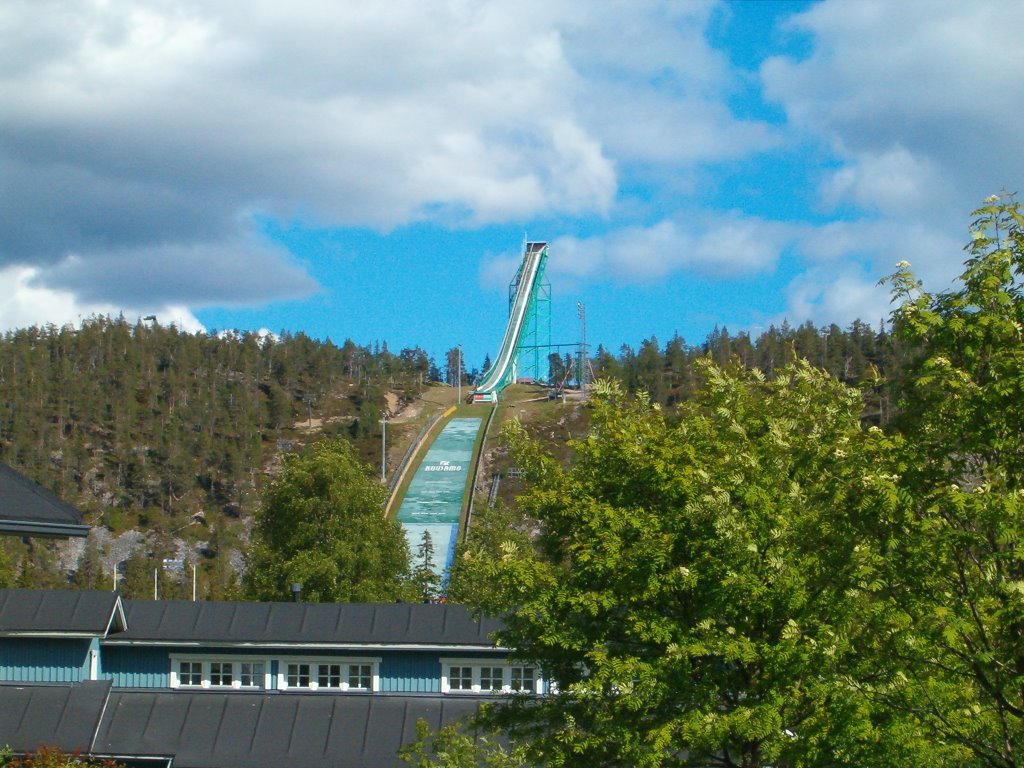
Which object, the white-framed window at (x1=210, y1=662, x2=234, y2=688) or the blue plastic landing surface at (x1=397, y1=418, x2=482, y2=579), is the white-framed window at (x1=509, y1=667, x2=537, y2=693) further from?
the blue plastic landing surface at (x1=397, y1=418, x2=482, y2=579)

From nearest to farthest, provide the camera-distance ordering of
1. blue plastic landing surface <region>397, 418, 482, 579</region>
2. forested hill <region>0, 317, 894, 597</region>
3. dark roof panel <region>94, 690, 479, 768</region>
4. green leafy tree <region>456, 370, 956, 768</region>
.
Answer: green leafy tree <region>456, 370, 956, 768</region>
dark roof panel <region>94, 690, 479, 768</region>
blue plastic landing surface <region>397, 418, 482, 579</region>
forested hill <region>0, 317, 894, 597</region>

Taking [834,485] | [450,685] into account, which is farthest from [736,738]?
[450,685]

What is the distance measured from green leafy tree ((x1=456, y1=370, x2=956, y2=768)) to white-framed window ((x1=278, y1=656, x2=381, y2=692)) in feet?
32.1

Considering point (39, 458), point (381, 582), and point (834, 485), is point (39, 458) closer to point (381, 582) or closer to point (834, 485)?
point (381, 582)

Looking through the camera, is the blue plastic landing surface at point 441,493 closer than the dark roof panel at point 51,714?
No

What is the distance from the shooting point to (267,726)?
26031mm

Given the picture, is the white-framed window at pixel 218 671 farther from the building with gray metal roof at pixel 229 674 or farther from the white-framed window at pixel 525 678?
the white-framed window at pixel 525 678

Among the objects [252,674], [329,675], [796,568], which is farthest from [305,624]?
[796,568]

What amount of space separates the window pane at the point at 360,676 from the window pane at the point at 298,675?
1.07 meters

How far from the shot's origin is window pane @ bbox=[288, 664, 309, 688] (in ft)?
90.5

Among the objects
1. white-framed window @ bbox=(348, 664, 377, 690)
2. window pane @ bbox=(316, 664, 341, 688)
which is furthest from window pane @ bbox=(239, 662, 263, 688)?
white-framed window @ bbox=(348, 664, 377, 690)

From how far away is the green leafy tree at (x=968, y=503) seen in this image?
30.1ft

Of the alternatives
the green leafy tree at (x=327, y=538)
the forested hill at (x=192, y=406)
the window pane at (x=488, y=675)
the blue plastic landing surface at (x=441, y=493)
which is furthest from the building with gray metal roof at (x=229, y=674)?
the forested hill at (x=192, y=406)

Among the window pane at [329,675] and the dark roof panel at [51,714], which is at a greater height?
the window pane at [329,675]
